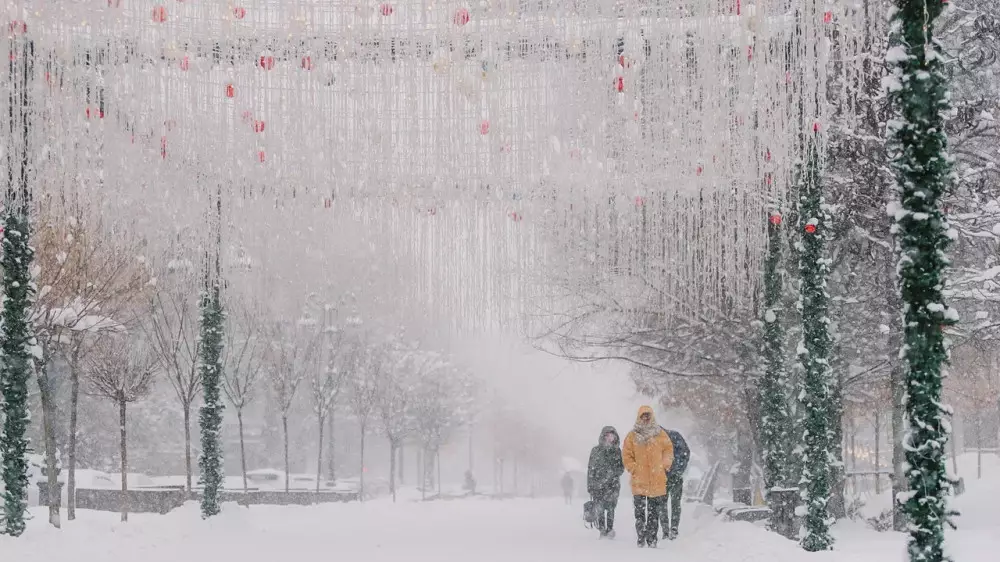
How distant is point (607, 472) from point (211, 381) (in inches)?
286

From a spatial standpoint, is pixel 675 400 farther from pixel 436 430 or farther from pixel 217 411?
pixel 436 430

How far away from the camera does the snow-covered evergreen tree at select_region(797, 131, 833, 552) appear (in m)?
13.2

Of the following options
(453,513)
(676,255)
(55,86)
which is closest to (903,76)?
(55,86)

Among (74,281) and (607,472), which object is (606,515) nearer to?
(607,472)

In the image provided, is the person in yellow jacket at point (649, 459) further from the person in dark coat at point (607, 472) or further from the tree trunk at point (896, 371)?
the tree trunk at point (896, 371)

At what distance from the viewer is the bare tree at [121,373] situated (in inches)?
983

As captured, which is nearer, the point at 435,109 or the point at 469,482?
the point at 435,109

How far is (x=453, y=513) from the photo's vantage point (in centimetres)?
2611

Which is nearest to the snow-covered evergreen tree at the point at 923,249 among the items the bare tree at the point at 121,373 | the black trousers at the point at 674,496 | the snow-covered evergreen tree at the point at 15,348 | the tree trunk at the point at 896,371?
the black trousers at the point at 674,496

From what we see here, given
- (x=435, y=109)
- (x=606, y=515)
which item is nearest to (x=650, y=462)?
(x=606, y=515)

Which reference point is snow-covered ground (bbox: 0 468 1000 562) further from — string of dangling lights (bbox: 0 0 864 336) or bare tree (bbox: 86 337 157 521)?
bare tree (bbox: 86 337 157 521)

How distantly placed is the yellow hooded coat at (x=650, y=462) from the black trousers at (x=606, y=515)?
6.77 ft

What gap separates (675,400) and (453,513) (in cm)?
645

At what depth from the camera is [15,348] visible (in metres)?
13.6
